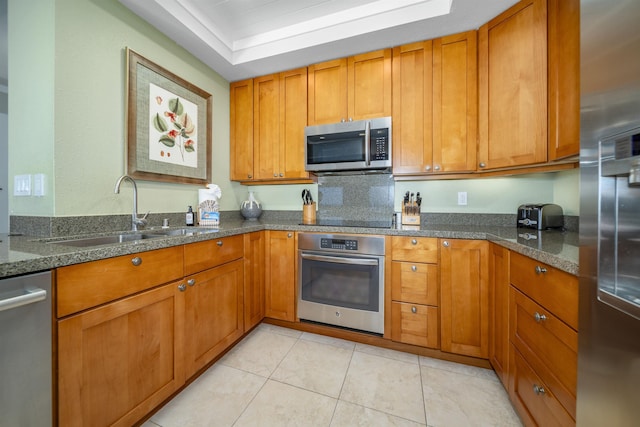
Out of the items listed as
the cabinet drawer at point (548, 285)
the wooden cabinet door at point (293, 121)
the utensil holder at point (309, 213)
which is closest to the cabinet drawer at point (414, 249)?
the cabinet drawer at point (548, 285)

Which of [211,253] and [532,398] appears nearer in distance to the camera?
[532,398]

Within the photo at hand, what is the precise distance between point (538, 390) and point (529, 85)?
1.62 meters

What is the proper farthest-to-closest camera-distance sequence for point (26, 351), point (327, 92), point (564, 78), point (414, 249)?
point (327, 92) → point (414, 249) → point (564, 78) → point (26, 351)

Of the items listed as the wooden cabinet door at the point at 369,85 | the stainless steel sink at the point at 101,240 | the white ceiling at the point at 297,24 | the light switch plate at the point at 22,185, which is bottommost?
the stainless steel sink at the point at 101,240

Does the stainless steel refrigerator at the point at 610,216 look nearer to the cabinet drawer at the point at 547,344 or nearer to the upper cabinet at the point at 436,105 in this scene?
the cabinet drawer at the point at 547,344

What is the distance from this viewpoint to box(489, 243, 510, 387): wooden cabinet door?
1307 mm

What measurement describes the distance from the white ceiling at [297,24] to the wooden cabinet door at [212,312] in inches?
69.1

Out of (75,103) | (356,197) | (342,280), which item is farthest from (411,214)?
(75,103)

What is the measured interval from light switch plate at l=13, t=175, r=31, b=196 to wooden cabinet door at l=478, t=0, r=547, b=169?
9.20 ft

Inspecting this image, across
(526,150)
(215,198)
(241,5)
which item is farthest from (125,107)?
(526,150)

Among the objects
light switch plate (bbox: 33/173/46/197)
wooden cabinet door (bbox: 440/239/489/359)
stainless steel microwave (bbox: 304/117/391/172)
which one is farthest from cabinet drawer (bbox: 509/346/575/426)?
light switch plate (bbox: 33/173/46/197)

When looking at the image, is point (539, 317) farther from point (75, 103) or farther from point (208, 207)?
point (75, 103)

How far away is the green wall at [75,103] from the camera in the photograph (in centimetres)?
126

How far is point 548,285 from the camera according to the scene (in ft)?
3.11
